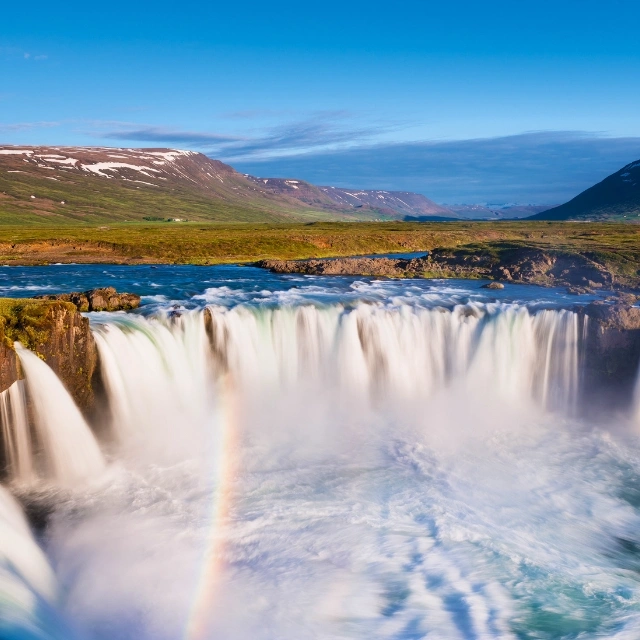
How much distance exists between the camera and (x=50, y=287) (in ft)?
124

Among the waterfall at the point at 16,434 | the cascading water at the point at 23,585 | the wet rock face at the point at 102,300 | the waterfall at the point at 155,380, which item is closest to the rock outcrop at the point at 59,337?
the waterfall at the point at 155,380

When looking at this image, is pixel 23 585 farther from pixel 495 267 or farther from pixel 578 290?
pixel 495 267

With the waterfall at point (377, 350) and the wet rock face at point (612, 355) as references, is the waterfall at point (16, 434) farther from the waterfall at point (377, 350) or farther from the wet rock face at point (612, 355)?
the wet rock face at point (612, 355)

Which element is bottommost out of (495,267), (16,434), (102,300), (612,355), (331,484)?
(331,484)

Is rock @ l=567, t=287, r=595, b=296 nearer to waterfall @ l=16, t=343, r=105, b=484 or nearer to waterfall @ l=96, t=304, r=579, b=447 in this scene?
waterfall @ l=96, t=304, r=579, b=447

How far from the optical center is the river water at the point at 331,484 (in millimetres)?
13094

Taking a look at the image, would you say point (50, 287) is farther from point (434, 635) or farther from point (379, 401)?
point (434, 635)

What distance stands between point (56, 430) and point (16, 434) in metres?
1.24

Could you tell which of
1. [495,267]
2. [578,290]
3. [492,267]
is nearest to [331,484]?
[578,290]

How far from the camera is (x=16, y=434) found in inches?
704

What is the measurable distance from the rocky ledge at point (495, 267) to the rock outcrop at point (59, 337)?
94.1 feet

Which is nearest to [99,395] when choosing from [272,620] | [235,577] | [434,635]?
[235,577]

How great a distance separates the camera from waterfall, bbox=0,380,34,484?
1775 centimetres

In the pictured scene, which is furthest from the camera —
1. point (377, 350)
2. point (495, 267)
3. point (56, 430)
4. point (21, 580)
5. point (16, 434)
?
point (495, 267)
